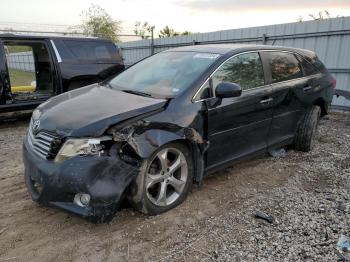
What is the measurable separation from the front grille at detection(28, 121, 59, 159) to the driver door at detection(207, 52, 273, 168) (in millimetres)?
1616

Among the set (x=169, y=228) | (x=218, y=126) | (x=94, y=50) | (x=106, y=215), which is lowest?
(x=169, y=228)

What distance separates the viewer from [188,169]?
3.53 metres

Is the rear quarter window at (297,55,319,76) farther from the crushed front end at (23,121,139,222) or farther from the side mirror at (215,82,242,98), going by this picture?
the crushed front end at (23,121,139,222)

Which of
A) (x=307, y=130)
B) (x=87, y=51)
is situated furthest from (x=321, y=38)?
(x=87, y=51)

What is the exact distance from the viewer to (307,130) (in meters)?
5.39

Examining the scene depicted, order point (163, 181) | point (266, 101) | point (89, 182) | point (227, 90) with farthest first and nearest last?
point (266, 101) → point (227, 90) → point (163, 181) → point (89, 182)

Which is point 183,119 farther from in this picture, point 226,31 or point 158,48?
point 158,48

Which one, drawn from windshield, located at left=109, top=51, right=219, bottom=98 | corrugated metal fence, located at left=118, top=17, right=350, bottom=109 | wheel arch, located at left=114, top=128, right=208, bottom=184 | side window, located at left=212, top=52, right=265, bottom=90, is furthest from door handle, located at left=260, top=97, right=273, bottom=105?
corrugated metal fence, located at left=118, top=17, right=350, bottom=109

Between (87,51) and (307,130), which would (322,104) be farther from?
(87,51)

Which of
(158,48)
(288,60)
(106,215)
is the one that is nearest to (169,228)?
(106,215)

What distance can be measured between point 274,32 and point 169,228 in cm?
838

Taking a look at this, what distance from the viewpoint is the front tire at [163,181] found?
3.09m

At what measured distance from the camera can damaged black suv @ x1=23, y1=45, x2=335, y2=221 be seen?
Answer: 9.48 ft

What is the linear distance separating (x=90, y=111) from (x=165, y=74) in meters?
1.18
